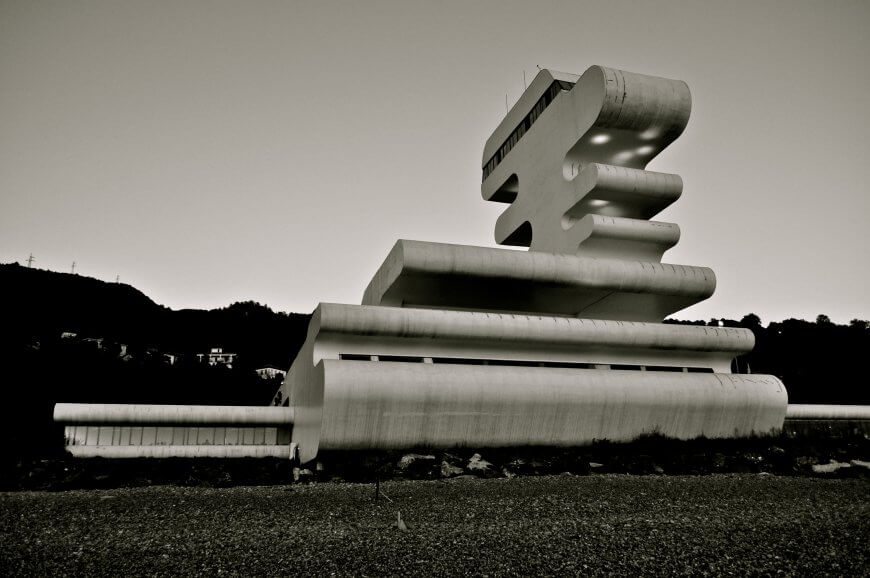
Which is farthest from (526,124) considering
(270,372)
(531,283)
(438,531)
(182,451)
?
(270,372)

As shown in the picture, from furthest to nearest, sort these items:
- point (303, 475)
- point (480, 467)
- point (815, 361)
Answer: point (815, 361)
point (480, 467)
point (303, 475)

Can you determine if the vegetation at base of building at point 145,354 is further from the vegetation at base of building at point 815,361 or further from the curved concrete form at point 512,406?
the curved concrete form at point 512,406

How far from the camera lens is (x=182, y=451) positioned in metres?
18.0

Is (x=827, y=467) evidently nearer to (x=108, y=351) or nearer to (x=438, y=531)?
(x=438, y=531)

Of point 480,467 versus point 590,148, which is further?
Result: point 590,148

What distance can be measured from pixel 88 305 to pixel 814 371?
70.9m

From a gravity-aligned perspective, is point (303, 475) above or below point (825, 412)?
below

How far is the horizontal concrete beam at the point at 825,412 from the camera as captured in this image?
2161 cm

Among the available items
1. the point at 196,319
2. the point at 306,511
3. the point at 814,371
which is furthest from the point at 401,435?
the point at 196,319

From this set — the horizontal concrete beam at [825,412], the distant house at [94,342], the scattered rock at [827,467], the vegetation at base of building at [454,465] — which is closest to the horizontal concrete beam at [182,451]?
the vegetation at base of building at [454,465]

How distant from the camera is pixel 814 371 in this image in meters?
43.4

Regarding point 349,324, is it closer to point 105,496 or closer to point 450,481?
point 450,481

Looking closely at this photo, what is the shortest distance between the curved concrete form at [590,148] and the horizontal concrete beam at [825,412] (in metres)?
8.68

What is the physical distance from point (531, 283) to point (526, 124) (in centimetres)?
951
